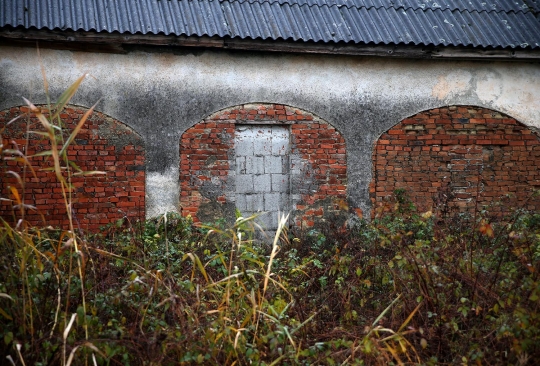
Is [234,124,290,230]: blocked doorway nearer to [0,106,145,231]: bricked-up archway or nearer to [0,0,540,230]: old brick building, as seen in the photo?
[0,0,540,230]: old brick building

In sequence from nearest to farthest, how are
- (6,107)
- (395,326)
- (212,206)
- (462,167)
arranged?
(395,326)
(6,107)
(212,206)
(462,167)

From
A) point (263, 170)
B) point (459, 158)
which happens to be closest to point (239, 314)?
point (263, 170)

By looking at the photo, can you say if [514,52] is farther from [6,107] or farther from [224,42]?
[6,107]

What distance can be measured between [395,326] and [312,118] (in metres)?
4.93

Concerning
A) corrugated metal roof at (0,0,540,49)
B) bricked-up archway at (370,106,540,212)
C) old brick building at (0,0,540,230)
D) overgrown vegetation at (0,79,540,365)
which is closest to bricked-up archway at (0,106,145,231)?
old brick building at (0,0,540,230)

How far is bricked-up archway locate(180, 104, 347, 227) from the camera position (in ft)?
29.2

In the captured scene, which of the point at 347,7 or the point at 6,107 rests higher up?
the point at 347,7

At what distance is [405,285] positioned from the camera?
4.99 m

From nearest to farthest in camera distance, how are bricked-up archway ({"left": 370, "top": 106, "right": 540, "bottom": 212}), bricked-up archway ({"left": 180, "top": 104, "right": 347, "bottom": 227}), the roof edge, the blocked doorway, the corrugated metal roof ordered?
the roof edge, the corrugated metal roof, bricked-up archway ({"left": 180, "top": 104, "right": 347, "bottom": 227}), the blocked doorway, bricked-up archway ({"left": 370, "top": 106, "right": 540, "bottom": 212})

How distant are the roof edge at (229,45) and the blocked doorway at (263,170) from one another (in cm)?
113

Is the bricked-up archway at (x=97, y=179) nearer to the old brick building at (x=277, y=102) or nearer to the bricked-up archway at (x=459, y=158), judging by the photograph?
the old brick building at (x=277, y=102)

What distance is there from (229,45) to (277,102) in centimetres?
101

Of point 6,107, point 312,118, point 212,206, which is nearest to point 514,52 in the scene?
point 312,118

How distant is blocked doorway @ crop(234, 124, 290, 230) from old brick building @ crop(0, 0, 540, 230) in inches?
0.8
